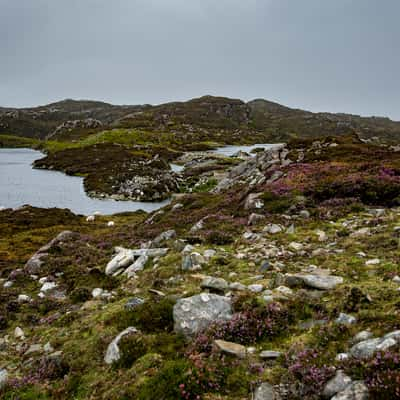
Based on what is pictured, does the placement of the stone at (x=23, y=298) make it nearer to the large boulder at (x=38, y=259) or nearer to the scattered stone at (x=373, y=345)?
the large boulder at (x=38, y=259)

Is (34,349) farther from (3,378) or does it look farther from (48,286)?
(48,286)

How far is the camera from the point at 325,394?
180 inches

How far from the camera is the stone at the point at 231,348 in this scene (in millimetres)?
5855

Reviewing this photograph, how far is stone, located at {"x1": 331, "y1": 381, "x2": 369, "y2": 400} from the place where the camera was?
416 centimetres

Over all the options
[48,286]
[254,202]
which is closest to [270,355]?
[48,286]

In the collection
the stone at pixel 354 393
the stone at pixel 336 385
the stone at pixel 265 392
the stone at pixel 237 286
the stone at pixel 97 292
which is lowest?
the stone at pixel 97 292

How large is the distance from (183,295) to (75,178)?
73341mm

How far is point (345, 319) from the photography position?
6105 millimetres

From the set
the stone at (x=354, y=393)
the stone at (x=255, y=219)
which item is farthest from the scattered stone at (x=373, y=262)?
the stone at (x=255, y=219)

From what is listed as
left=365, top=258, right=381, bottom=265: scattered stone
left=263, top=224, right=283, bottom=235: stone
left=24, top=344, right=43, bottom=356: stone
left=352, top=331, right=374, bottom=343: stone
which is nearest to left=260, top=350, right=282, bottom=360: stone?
left=352, top=331, right=374, bottom=343: stone

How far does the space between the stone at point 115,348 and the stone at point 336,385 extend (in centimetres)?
399

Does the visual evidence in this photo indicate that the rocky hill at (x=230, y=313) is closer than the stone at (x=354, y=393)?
No

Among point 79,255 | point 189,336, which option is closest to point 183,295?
point 189,336

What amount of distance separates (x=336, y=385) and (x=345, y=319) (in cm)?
179
